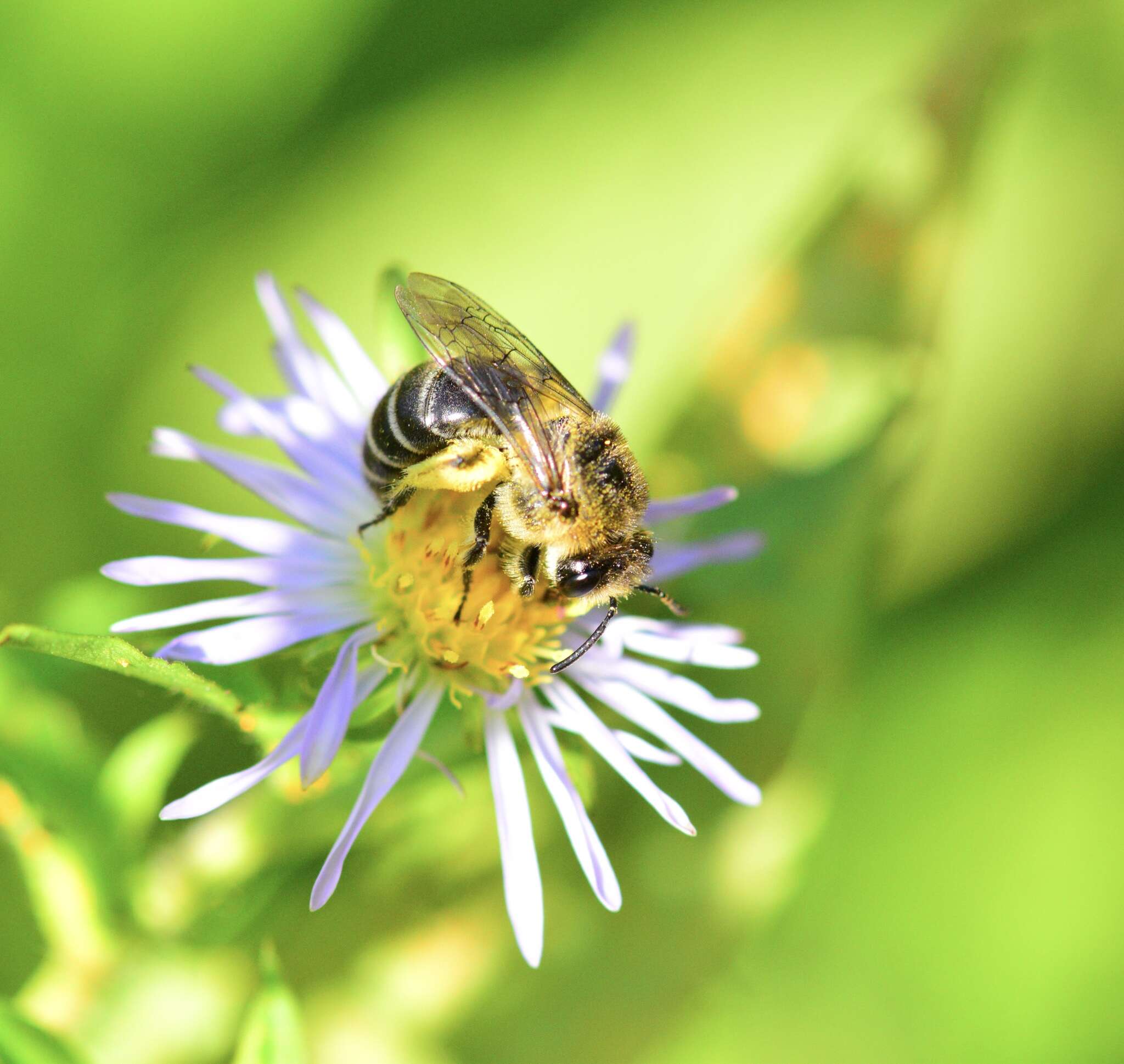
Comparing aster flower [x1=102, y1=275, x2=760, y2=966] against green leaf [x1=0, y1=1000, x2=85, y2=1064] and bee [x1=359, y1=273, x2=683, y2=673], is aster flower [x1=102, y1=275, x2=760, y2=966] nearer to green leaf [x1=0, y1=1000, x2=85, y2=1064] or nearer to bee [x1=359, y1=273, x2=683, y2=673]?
bee [x1=359, y1=273, x2=683, y2=673]

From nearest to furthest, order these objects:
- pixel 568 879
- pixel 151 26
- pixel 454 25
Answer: pixel 568 879, pixel 151 26, pixel 454 25

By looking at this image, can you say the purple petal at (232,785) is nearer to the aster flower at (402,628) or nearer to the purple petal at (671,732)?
the aster flower at (402,628)

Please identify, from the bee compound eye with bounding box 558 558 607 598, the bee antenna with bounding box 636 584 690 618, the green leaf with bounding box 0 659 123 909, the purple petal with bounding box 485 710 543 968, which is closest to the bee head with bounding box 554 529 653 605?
the bee compound eye with bounding box 558 558 607 598

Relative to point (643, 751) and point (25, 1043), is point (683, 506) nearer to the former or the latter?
point (643, 751)

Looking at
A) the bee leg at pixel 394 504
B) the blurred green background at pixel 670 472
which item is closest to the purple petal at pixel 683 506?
the blurred green background at pixel 670 472

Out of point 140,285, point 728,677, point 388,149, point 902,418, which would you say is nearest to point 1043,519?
point 902,418

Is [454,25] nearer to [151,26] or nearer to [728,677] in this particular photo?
[151,26]
